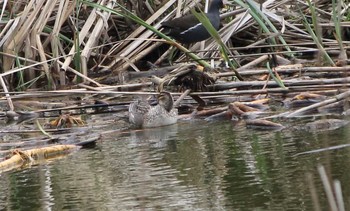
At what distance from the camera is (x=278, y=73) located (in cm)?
760

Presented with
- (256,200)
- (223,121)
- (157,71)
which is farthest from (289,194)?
(157,71)

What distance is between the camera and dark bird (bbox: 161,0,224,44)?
9297mm

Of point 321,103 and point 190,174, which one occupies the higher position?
point 321,103

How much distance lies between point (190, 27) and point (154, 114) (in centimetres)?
265

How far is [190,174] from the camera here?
181 inches

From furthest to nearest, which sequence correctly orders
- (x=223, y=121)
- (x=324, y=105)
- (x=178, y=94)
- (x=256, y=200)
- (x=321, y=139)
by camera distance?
(x=178, y=94)
(x=223, y=121)
(x=324, y=105)
(x=321, y=139)
(x=256, y=200)

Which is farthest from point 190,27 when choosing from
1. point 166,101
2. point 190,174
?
point 190,174

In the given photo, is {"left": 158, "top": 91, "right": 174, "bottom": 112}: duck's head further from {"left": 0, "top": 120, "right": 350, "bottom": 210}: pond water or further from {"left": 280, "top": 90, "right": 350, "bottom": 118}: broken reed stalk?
{"left": 280, "top": 90, "right": 350, "bottom": 118}: broken reed stalk

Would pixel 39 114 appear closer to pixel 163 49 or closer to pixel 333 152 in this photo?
pixel 163 49

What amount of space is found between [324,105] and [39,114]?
8.91 ft

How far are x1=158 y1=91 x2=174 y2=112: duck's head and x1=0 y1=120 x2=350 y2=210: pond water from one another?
2.30 ft

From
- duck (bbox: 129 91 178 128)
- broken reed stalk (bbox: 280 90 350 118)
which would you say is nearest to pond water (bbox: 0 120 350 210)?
broken reed stalk (bbox: 280 90 350 118)

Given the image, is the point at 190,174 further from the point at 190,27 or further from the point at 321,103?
the point at 190,27

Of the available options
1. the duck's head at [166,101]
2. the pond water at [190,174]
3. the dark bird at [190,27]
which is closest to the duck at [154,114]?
the duck's head at [166,101]
